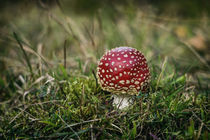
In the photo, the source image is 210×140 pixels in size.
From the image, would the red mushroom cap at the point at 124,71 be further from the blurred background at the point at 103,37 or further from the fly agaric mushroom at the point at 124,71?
the blurred background at the point at 103,37

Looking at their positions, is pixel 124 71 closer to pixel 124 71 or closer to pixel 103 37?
pixel 124 71

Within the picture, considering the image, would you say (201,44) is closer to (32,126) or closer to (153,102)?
(153,102)

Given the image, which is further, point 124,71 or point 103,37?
point 103,37

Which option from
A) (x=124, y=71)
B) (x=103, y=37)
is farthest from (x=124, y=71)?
(x=103, y=37)

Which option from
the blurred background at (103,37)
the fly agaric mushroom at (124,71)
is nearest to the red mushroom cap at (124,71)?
the fly agaric mushroom at (124,71)

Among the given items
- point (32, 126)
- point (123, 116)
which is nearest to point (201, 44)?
point (123, 116)

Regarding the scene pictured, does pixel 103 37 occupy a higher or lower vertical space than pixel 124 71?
higher
